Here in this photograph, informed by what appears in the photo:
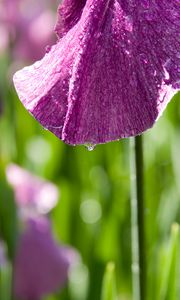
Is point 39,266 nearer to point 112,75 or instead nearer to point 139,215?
point 139,215

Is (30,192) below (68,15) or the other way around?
below

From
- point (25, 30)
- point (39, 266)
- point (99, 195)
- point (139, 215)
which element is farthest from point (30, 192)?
point (25, 30)

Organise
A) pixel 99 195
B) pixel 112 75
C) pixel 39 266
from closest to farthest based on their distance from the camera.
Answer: pixel 112 75
pixel 39 266
pixel 99 195

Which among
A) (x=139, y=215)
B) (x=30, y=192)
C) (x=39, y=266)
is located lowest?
(x=39, y=266)

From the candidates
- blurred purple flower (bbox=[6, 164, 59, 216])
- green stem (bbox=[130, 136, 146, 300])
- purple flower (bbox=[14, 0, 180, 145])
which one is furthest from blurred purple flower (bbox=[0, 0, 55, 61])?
purple flower (bbox=[14, 0, 180, 145])

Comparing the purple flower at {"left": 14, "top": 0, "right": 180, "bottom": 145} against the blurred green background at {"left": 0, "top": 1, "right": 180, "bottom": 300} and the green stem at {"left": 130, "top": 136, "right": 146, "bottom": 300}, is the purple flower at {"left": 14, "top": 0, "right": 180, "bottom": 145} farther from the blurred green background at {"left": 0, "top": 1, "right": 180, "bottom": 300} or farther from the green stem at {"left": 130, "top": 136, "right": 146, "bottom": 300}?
the blurred green background at {"left": 0, "top": 1, "right": 180, "bottom": 300}

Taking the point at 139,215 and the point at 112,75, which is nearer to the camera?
the point at 112,75
